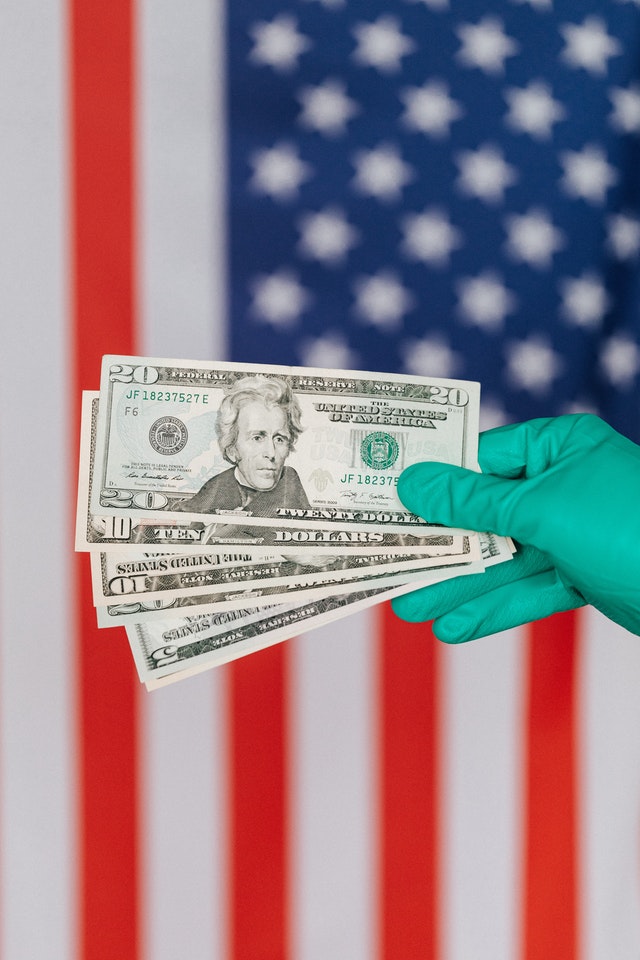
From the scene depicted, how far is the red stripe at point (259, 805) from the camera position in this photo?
0.97 meters

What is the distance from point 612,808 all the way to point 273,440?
0.74 meters

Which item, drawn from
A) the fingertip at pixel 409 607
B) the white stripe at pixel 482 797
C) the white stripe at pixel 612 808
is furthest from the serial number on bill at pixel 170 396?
the white stripe at pixel 612 808

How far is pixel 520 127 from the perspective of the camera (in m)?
0.98

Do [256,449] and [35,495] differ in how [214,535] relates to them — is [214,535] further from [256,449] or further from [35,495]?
[35,495]

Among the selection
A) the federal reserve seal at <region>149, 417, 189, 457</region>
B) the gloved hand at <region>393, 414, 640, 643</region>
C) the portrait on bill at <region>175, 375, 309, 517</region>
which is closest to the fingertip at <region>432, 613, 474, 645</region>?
the gloved hand at <region>393, 414, 640, 643</region>

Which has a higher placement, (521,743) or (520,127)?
(520,127)

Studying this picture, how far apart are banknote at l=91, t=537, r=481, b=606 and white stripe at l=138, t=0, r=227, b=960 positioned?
6.5 inches

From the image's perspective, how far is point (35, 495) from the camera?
918 mm

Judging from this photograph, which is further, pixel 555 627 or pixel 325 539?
pixel 555 627

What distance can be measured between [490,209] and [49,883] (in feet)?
3.57

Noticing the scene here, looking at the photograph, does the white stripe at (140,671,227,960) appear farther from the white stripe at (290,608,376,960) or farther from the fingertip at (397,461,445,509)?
the fingertip at (397,461,445,509)

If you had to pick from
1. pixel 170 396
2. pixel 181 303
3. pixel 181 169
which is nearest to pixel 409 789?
pixel 170 396

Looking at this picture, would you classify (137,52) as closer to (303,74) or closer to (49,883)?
(303,74)

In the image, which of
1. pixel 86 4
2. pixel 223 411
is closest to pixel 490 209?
pixel 223 411
